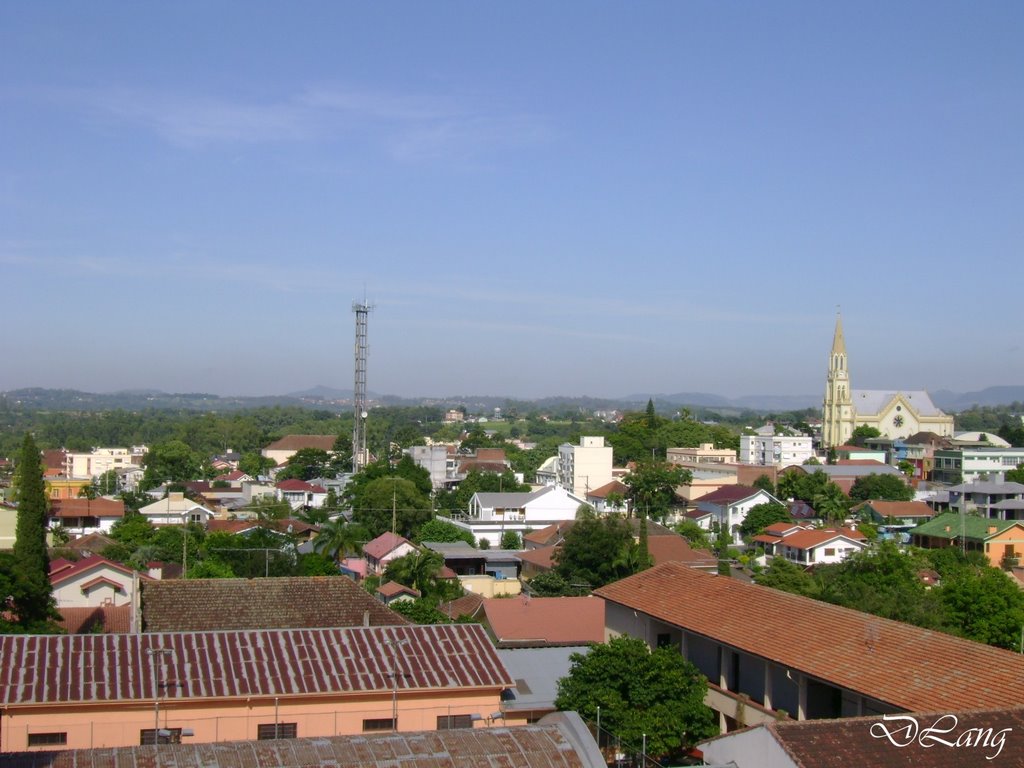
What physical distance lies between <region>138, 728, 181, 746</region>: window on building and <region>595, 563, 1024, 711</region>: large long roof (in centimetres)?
682

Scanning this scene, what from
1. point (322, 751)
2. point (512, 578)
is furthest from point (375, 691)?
point (512, 578)

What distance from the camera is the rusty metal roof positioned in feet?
26.7

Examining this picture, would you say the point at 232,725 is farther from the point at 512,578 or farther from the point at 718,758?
the point at 512,578

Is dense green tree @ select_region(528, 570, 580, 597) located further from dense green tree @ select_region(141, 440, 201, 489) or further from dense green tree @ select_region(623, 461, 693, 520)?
dense green tree @ select_region(141, 440, 201, 489)

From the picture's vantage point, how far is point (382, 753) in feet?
27.4

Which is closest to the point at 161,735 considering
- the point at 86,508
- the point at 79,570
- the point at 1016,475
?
the point at 79,570

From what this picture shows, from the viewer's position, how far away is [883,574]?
27.7 metres

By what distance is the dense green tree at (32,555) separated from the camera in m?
18.5

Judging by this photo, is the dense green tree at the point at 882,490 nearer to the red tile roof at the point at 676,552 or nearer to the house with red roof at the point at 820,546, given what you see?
the house with red roof at the point at 820,546

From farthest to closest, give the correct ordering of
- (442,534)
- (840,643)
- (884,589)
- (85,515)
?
(85,515), (442,534), (884,589), (840,643)

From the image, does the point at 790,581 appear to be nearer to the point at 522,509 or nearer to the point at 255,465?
the point at 522,509

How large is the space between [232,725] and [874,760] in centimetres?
715

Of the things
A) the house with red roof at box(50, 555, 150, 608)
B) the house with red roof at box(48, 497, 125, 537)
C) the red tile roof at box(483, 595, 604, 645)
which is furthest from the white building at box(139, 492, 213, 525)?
the red tile roof at box(483, 595, 604, 645)

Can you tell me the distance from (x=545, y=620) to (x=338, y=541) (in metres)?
16.6
